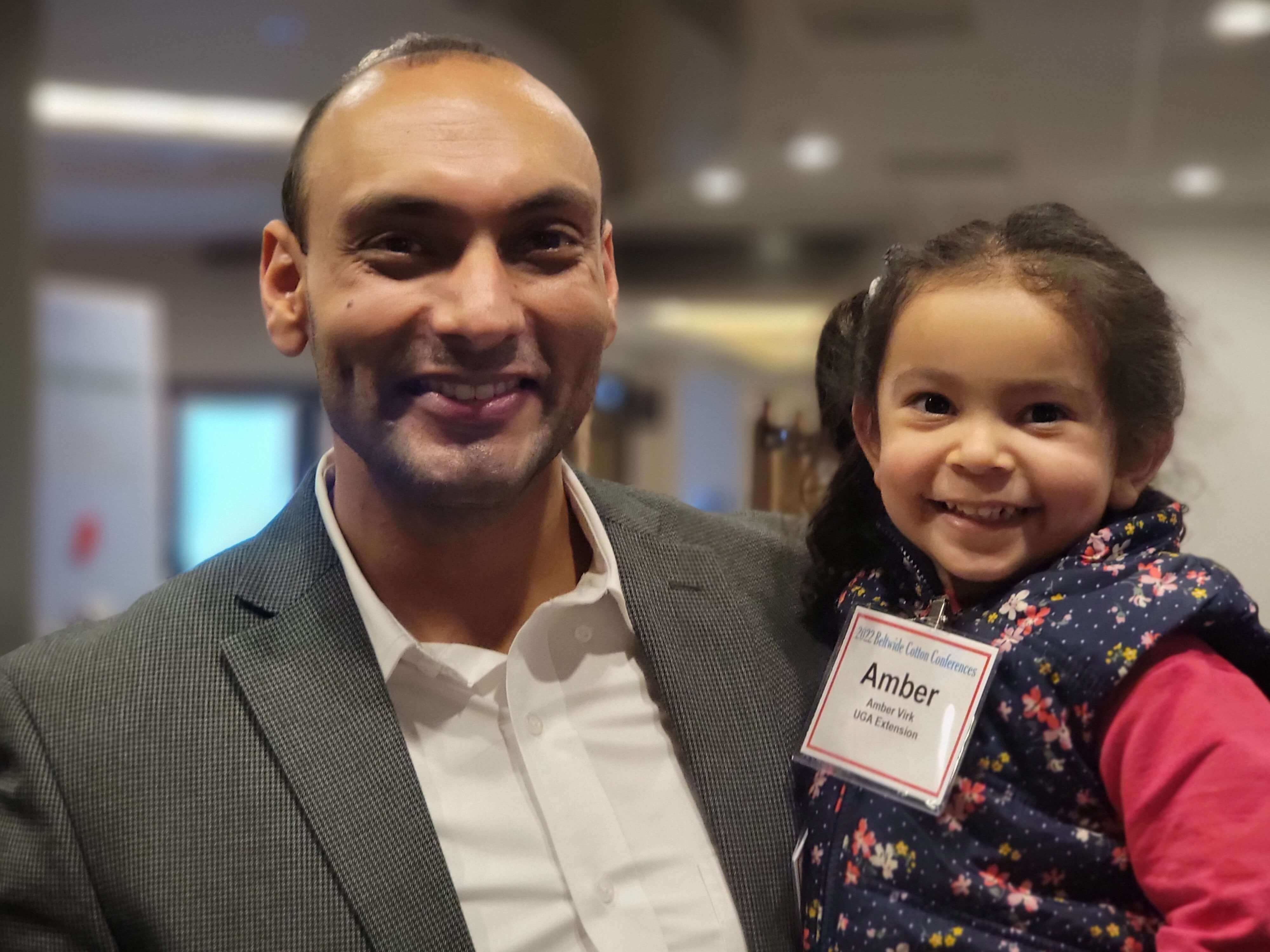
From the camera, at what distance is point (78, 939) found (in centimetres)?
113

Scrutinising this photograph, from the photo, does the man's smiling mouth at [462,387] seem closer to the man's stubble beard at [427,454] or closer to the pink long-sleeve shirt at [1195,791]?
the man's stubble beard at [427,454]

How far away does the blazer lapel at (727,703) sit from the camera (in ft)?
4.16

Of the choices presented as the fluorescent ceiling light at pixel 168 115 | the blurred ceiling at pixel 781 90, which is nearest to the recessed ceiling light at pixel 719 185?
the blurred ceiling at pixel 781 90

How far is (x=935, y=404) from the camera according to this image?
3.88 ft

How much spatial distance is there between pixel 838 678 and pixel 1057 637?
259 millimetres

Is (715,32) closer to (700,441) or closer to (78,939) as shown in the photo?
(700,441)

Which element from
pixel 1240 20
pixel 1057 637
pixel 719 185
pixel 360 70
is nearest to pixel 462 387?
pixel 360 70

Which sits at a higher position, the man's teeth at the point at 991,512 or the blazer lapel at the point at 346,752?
the man's teeth at the point at 991,512

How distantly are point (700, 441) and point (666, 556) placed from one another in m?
4.61

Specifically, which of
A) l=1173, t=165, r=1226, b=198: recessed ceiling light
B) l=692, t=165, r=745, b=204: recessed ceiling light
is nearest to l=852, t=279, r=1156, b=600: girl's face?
l=1173, t=165, r=1226, b=198: recessed ceiling light

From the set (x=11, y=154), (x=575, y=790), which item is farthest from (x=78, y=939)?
(x=11, y=154)

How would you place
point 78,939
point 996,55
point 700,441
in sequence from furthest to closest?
point 700,441, point 996,55, point 78,939

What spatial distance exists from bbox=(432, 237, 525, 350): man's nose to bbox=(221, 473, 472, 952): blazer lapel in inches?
12.4

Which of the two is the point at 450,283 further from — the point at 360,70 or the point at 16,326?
the point at 16,326
